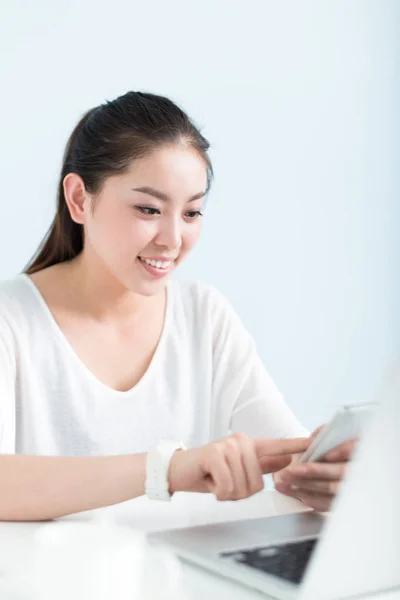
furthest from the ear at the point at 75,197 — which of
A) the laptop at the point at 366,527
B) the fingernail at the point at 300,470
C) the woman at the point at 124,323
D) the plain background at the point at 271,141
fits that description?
the plain background at the point at 271,141

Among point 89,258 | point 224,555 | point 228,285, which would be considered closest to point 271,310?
point 228,285

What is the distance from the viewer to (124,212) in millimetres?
1753

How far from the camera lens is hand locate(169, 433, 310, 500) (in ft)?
3.92

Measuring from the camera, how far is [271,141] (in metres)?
4.27

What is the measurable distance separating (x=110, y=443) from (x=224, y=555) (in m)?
0.89

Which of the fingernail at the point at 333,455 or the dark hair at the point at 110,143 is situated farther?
the dark hair at the point at 110,143

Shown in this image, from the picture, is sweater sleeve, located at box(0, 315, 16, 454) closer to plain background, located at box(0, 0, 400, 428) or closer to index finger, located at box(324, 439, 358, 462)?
index finger, located at box(324, 439, 358, 462)

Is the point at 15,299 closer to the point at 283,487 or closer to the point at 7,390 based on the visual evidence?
the point at 7,390

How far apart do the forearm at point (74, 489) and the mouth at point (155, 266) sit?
1.83 ft

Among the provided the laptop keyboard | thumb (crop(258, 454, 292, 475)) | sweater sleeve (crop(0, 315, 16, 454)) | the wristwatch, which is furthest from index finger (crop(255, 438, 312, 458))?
sweater sleeve (crop(0, 315, 16, 454))

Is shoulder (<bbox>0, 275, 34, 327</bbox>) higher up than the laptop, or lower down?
higher up

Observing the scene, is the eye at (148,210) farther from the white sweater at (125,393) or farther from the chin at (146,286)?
the white sweater at (125,393)

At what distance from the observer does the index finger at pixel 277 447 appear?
4.19ft

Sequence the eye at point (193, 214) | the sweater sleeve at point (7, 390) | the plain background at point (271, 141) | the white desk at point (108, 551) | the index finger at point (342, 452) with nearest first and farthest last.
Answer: the white desk at point (108, 551)
the index finger at point (342, 452)
the sweater sleeve at point (7, 390)
the eye at point (193, 214)
the plain background at point (271, 141)
